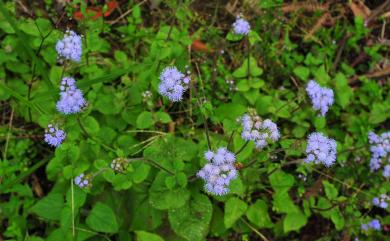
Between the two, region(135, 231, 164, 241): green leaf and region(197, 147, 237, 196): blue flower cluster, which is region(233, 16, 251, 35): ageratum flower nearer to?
region(197, 147, 237, 196): blue flower cluster

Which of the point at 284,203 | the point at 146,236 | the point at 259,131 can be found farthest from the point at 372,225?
the point at 146,236

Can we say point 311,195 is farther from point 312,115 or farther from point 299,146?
point 299,146

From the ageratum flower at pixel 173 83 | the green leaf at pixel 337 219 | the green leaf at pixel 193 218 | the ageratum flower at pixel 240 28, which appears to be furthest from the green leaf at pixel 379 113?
the ageratum flower at pixel 173 83

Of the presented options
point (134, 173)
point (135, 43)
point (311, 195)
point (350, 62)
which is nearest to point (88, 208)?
point (134, 173)

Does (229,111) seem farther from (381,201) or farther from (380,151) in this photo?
(381,201)

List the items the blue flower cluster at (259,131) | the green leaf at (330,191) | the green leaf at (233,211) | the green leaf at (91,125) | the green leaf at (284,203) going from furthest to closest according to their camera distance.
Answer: the green leaf at (330,191)
the green leaf at (284,203)
the green leaf at (233,211)
the green leaf at (91,125)
the blue flower cluster at (259,131)

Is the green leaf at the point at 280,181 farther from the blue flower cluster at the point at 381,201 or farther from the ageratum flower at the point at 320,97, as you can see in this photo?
the blue flower cluster at the point at 381,201

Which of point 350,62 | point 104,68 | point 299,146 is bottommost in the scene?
point 299,146
